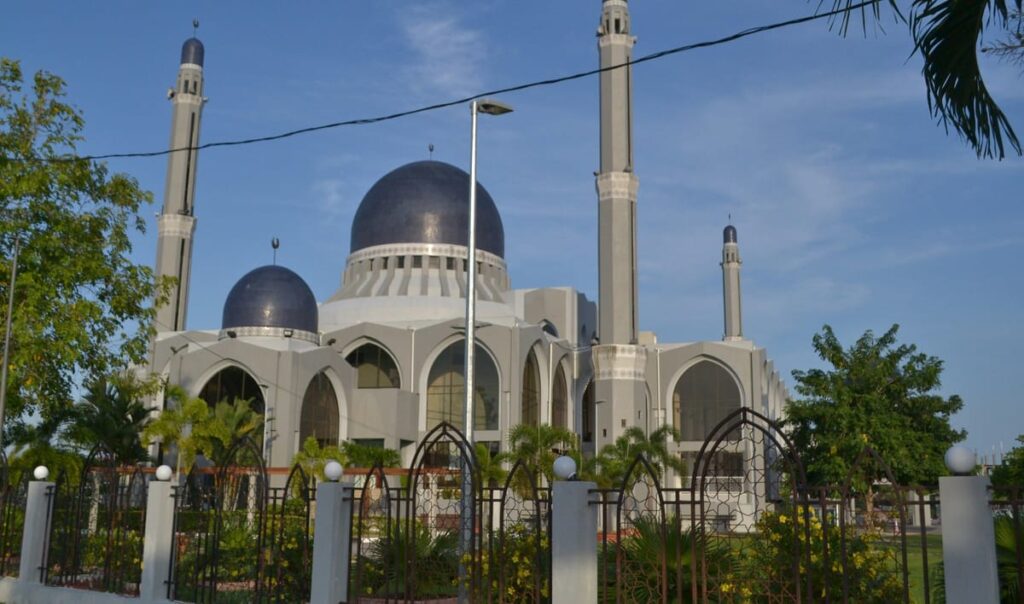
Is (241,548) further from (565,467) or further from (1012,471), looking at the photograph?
(1012,471)

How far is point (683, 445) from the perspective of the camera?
157 ft

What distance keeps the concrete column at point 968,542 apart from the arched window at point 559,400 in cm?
3953

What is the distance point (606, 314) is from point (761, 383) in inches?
394

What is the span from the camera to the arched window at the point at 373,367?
44281mm

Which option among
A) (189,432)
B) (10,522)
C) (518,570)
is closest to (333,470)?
(518,570)

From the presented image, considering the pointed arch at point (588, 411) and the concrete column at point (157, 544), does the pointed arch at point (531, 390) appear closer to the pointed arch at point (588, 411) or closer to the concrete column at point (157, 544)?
the pointed arch at point (588, 411)

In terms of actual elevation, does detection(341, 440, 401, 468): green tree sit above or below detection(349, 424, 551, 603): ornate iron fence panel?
above

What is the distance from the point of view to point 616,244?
1559 inches

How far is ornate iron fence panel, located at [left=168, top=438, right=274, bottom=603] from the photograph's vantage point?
33.3ft

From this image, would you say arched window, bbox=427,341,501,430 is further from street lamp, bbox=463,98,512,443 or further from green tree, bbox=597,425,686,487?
street lamp, bbox=463,98,512,443

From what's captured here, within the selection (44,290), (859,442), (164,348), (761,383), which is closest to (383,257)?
(164,348)

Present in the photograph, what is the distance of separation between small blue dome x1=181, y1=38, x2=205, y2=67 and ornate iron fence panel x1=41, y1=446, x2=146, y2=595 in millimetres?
37875

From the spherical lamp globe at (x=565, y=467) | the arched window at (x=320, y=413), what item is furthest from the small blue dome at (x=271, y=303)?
the spherical lamp globe at (x=565, y=467)

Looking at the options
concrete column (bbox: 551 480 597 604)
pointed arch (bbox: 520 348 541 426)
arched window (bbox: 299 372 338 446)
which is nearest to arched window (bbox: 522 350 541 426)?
A: pointed arch (bbox: 520 348 541 426)
